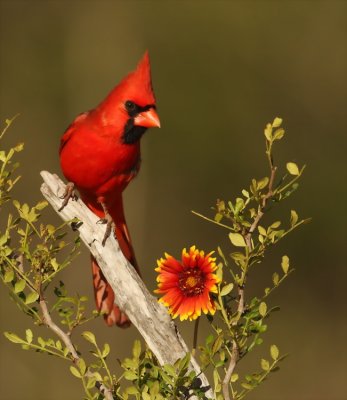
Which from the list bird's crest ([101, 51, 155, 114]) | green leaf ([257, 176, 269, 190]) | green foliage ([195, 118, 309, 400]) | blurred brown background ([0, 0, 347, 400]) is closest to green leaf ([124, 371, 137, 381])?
green foliage ([195, 118, 309, 400])

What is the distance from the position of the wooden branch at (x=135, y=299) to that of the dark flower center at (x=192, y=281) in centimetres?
14

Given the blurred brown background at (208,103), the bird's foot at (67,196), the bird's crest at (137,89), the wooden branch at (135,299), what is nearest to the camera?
the wooden branch at (135,299)

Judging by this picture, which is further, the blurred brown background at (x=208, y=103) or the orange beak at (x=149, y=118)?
the blurred brown background at (x=208, y=103)

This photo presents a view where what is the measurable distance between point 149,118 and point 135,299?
730 millimetres

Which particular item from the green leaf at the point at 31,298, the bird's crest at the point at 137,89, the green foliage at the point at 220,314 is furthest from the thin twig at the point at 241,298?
the bird's crest at the point at 137,89

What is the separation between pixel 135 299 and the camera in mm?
1475

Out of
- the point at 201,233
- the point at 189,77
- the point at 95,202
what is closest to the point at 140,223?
the point at 201,233

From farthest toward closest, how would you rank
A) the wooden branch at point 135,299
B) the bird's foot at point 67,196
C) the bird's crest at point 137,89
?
the bird's crest at point 137,89 → the bird's foot at point 67,196 → the wooden branch at point 135,299

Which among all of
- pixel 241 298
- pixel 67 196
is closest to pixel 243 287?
pixel 241 298

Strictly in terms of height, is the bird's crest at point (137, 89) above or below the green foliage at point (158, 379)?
above

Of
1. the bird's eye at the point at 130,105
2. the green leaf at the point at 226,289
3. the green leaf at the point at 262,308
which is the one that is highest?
the bird's eye at the point at 130,105

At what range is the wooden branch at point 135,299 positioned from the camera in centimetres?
142

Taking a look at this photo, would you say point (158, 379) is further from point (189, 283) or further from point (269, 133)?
point (269, 133)

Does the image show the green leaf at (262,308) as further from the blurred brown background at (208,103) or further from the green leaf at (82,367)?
the blurred brown background at (208,103)
